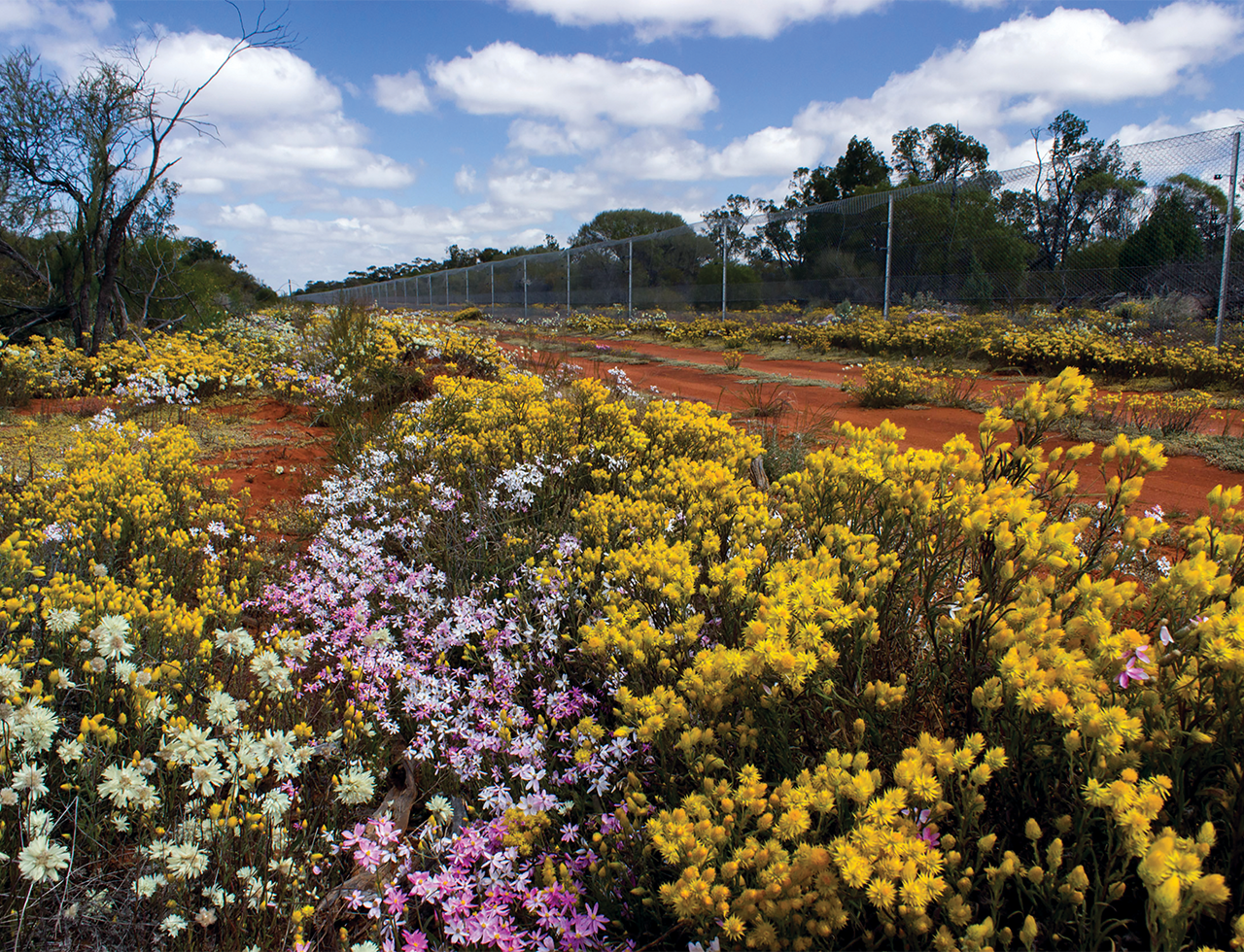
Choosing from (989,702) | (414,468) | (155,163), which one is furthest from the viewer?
(155,163)

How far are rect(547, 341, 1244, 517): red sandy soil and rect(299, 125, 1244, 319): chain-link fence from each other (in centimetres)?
322

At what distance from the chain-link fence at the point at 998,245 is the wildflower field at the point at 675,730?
26.4 ft

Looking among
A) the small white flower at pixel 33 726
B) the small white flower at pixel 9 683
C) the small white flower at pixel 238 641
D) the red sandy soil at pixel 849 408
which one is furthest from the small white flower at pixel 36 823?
the red sandy soil at pixel 849 408

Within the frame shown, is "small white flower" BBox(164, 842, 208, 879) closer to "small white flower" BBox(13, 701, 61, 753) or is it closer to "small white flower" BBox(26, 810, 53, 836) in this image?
"small white flower" BBox(26, 810, 53, 836)

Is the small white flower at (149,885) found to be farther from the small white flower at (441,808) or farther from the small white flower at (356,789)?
the small white flower at (441,808)

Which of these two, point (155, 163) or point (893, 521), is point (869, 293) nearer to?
point (155, 163)

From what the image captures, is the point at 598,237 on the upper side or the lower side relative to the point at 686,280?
upper

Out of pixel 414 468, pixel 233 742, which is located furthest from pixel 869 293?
pixel 233 742

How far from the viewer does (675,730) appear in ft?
4.60

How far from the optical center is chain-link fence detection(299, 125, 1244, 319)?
9359mm

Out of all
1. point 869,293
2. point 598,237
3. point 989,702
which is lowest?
point 989,702

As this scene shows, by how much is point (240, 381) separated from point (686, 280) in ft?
45.9

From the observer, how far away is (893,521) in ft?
5.98

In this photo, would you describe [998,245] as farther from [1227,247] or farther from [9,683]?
[9,683]
